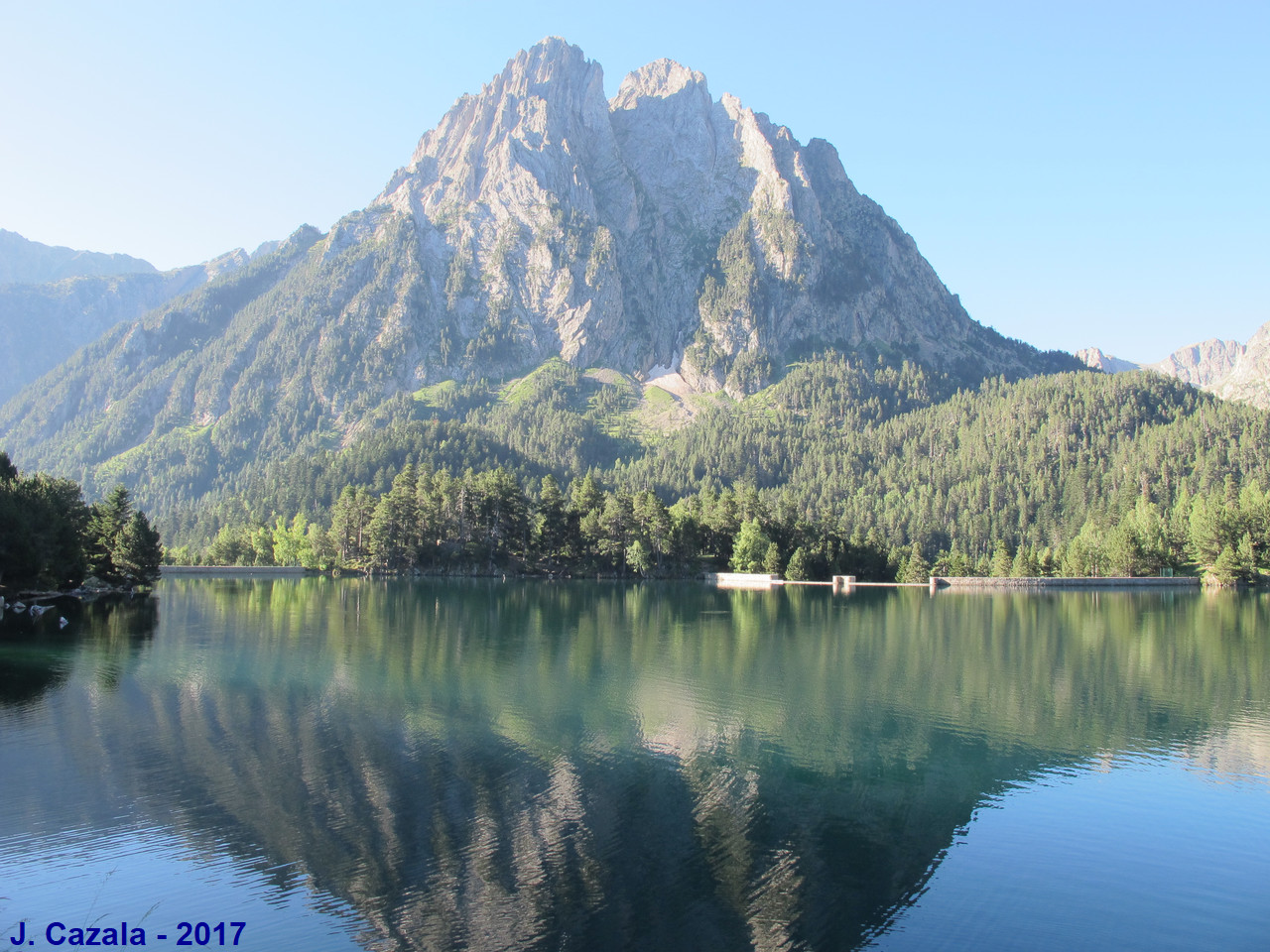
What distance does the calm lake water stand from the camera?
1984 centimetres

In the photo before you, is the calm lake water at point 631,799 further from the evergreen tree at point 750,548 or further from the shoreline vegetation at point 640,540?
the shoreline vegetation at point 640,540

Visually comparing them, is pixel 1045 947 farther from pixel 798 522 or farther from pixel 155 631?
pixel 798 522

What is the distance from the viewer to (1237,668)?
54.8 meters

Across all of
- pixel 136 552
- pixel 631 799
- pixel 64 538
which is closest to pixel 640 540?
pixel 136 552

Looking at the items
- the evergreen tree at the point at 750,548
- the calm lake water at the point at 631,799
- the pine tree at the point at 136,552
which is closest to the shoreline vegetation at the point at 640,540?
the evergreen tree at the point at 750,548

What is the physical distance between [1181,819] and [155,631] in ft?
226

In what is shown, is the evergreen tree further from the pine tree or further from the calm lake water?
the calm lake water

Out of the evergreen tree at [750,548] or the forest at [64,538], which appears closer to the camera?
the forest at [64,538]

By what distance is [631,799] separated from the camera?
2738 cm

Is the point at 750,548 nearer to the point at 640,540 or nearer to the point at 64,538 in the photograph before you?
the point at 640,540

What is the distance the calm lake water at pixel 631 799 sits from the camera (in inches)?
781

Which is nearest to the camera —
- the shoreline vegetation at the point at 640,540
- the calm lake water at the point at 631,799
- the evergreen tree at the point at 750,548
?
the calm lake water at the point at 631,799

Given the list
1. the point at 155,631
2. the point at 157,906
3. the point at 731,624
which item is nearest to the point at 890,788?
the point at 157,906

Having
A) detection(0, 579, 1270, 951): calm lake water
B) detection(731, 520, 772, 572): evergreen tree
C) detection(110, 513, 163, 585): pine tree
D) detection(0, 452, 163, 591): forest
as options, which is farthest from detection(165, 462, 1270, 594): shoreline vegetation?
detection(0, 579, 1270, 951): calm lake water
